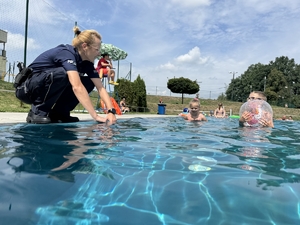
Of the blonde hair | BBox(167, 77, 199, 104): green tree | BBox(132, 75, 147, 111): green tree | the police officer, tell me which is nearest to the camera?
the police officer

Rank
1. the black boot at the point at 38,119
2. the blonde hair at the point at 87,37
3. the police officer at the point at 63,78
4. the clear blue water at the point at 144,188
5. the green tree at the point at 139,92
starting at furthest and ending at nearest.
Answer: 1. the green tree at the point at 139,92
2. the black boot at the point at 38,119
3. the blonde hair at the point at 87,37
4. the police officer at the point at 63,78
5. the clear blue water at the point at 144,188

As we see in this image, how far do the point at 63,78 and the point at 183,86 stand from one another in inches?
1213

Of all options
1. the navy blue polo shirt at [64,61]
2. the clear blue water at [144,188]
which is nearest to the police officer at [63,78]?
the navy blue polo shirt at [64,61]

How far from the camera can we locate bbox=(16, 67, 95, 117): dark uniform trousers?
3.36 meters

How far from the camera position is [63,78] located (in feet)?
11.0

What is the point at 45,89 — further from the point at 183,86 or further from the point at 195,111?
the point at 183,86

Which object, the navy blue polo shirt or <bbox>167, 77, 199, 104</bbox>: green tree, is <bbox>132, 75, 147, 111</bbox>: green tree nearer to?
the navy blue polo shirt

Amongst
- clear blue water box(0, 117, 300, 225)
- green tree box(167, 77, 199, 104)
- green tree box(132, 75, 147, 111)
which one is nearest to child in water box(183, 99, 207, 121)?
clear blue water box(0, 117, 300, 225)

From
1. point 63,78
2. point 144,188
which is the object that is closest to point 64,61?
point 63,78

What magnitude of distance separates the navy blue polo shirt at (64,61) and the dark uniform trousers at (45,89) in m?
0.11

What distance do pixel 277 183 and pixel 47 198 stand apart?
1183mm

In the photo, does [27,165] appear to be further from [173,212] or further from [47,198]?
[173,212]

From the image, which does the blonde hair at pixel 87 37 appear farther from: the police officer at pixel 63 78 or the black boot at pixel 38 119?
the black boot at pixel 38 119

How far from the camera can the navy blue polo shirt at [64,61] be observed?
10.3 feet
